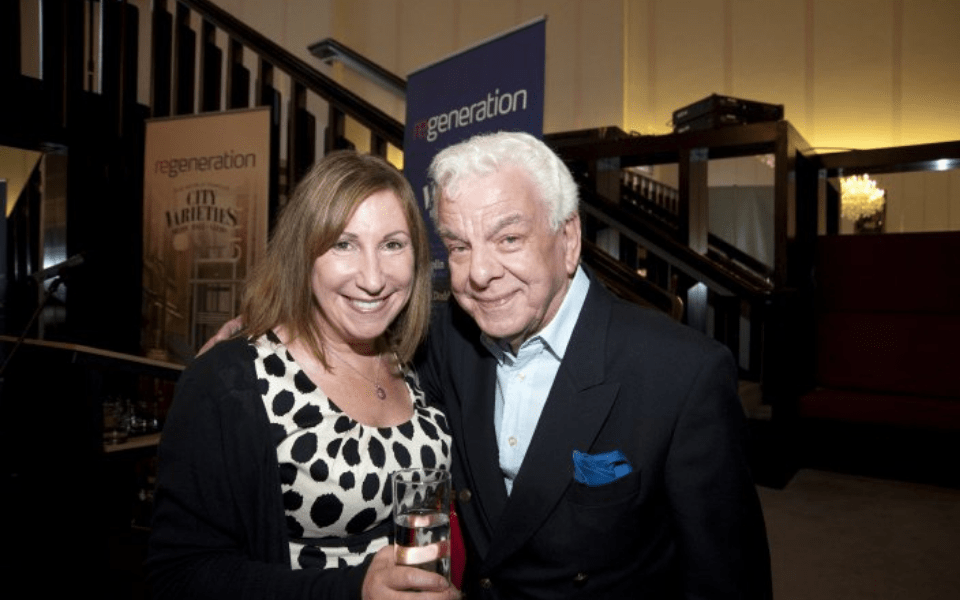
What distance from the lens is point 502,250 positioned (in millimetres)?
1472

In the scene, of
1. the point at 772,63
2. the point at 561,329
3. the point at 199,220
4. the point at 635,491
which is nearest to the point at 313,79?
the point at 199,220

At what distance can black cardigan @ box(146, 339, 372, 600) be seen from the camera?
1.29m

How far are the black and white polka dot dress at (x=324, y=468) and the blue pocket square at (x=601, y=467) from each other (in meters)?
0.41

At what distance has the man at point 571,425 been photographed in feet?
4.26

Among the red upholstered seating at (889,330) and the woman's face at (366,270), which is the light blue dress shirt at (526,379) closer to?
the woman's face at (366,270)

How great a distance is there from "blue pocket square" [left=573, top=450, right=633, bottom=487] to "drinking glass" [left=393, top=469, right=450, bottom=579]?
13.2 inches

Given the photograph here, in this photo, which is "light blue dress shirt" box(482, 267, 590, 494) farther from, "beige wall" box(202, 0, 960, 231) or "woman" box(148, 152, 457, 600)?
"beige wall" box(202, 0, 960, 231)

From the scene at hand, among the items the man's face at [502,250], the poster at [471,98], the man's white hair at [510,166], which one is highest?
the poster at [471,98]

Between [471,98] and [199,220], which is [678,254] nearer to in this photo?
[471,98]

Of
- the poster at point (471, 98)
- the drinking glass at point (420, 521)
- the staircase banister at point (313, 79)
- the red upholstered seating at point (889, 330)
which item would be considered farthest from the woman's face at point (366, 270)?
the red upholstered seating at point (889, 330)

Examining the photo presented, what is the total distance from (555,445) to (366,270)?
0.59m

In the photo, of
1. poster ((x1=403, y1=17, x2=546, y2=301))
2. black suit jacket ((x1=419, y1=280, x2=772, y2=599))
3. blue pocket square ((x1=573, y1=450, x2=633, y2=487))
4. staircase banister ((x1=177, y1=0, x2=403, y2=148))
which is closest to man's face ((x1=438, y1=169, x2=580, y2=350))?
black suit jacket ((x1=419, y1=280, x2=772, y2=599))

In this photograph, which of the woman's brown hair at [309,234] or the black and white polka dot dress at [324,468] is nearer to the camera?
the black and white polka dot dress at [324,468]

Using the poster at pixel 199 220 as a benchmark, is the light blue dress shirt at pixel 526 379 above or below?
below
